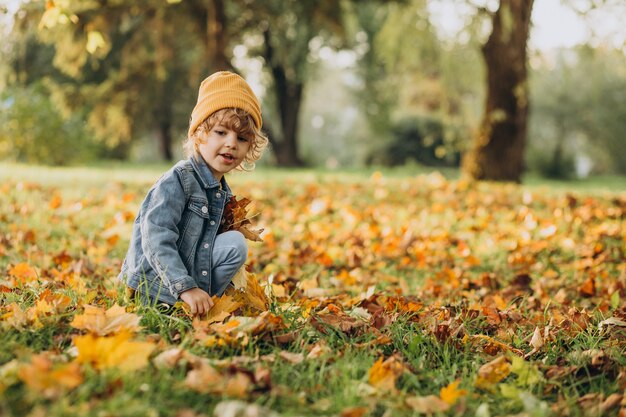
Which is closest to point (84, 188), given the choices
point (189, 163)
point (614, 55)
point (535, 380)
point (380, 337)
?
point (189, 163)

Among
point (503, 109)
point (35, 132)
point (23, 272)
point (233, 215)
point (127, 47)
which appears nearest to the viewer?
point (233, 215)

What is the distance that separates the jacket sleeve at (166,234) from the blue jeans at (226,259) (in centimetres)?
16

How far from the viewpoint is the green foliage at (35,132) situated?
12.0 meters

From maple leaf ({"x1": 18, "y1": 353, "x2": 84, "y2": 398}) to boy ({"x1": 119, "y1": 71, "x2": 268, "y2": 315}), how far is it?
849 millimetres

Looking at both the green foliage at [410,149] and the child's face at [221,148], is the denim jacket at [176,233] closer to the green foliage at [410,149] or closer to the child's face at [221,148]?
the child's face at [221,148]

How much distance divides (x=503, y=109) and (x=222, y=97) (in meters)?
7.18

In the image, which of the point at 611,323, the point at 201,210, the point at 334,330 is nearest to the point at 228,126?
the point at 201,210

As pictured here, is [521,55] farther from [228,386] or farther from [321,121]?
[321,121]

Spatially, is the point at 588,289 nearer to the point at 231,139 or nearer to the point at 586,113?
the point at 231,139

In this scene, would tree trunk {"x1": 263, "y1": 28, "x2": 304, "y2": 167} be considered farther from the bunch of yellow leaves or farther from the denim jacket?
the bunch of yellow leaves

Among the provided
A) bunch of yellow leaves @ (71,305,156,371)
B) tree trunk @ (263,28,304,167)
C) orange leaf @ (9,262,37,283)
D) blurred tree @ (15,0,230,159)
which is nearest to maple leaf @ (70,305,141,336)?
bunch of yellow leaves @ (71,305,156,371)

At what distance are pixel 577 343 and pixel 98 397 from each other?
172 cm

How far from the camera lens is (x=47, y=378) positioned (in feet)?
4.53

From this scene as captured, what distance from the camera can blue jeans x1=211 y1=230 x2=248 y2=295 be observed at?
241cm
